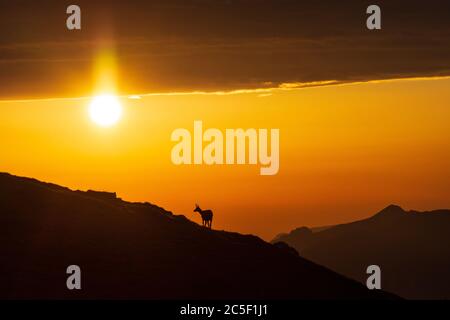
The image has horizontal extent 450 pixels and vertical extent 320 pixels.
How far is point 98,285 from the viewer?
78.7 m

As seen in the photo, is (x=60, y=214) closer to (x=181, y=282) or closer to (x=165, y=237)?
(x=165, y=237)

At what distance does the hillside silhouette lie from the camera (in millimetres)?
79250

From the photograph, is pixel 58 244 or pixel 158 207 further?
pixel 158 207

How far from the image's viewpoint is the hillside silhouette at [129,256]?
260 ft

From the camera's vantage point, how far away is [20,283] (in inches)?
3054

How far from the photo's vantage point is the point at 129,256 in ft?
278

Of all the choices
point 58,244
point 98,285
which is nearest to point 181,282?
point 98,285
